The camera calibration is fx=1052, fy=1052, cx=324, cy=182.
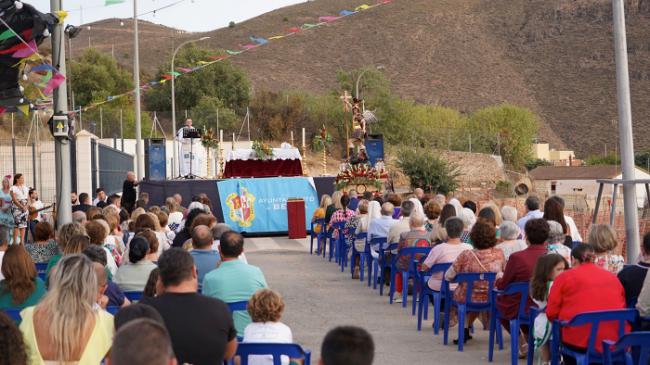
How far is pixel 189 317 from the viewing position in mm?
6168

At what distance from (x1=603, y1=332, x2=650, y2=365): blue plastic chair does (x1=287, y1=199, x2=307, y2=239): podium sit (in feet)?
62.4

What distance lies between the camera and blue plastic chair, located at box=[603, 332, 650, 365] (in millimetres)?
6855

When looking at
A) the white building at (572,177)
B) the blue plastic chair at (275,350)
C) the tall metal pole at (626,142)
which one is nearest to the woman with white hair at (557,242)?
the tall metal pole at (626,142)

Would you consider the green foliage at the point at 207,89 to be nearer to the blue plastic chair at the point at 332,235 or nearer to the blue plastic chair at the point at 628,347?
the blue plastic chair at the point at 332,235

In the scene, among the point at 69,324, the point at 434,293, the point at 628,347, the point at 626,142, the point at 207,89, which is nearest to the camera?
the point at 69,324

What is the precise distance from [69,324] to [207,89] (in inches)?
3104

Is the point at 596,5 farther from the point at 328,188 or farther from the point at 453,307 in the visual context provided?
the point at 453,307

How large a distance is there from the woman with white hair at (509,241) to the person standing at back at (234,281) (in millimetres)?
3585

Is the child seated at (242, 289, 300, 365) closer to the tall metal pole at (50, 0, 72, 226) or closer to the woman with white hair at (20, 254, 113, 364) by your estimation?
the woman with white hair at (20, 254, 113, 364)

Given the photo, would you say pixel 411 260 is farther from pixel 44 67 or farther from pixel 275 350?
pixel 275 350

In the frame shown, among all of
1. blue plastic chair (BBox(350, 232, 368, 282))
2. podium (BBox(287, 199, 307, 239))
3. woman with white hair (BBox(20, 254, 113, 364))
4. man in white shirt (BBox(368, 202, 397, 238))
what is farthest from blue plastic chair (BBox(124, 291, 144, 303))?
podium (BBox(287, 199, 307, 239))

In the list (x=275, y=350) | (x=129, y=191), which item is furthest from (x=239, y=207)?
(x=275, y=350)

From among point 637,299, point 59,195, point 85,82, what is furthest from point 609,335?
point 85,82

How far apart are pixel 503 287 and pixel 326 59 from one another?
120 metres
